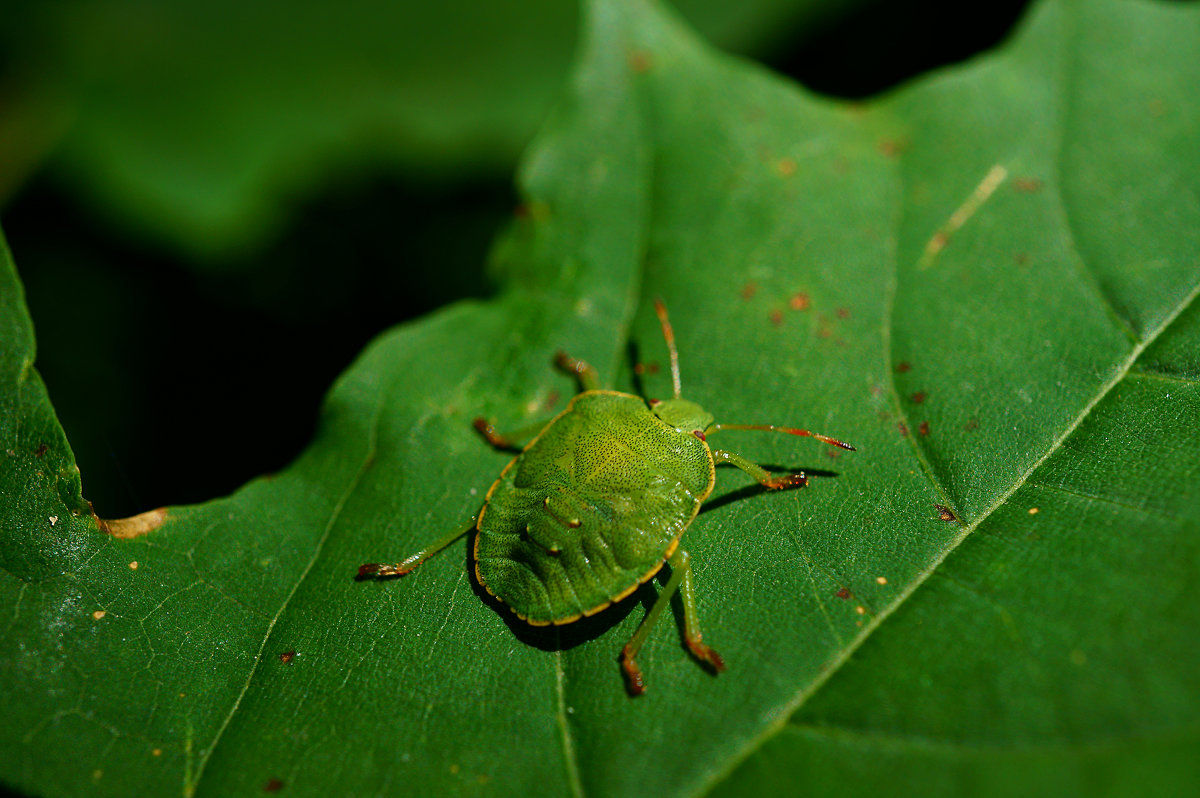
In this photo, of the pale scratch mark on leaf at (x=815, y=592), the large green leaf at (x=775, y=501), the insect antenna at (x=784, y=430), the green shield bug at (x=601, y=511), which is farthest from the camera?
the insect antenna at (x=784, y=430)

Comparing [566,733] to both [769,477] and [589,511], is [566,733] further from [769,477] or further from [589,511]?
[769,477]

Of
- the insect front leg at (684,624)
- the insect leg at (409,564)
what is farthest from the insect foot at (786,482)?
the insect leg at (409,564)

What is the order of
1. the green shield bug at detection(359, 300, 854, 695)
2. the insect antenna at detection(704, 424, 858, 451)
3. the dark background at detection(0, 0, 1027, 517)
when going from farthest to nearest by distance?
the dark background at detection(0, 0, 1027, 517), the insect antenna at detection(704, 424, 858, 451), the green shield bug at detection(359, 300, 854, 695)

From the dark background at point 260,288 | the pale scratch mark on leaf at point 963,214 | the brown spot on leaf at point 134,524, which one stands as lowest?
the dark background at point 260,288

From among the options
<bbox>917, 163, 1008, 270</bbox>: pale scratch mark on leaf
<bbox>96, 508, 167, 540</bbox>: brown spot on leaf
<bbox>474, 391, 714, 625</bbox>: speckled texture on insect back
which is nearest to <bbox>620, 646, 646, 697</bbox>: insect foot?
<bbox>474, 391, 714, 625</bbox>: speckled texture on insect back

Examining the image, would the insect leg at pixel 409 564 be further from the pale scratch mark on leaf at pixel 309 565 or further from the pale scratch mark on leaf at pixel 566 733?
the pale scratch mark on leaf at pixel 566 733

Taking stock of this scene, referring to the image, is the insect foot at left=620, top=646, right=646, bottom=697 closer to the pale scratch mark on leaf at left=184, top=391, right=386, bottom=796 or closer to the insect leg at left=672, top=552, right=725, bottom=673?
the insect leg at left=672, top=552, right=725, bottom=673

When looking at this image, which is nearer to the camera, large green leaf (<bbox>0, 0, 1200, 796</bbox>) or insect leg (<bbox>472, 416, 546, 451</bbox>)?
large green leaf (<bbox>0, 0, 1200, 796</bbox>)

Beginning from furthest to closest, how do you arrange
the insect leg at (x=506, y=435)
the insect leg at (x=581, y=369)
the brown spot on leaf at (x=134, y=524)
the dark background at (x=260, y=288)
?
the dark background at (x=260, y=288), the insect leg at (x=581, y=369), the insect leg at (x=506, y=435), the brown spot on leaf at (x=134, y=524)

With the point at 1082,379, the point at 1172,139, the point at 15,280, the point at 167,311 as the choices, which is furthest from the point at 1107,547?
the point at 167,311
